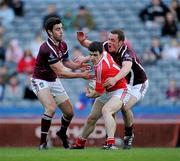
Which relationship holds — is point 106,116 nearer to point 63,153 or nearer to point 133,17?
point 63,153

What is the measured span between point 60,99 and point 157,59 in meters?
9.03

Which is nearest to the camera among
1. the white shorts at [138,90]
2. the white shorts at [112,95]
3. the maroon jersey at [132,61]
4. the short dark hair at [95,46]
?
the short dark hair at [95,46]

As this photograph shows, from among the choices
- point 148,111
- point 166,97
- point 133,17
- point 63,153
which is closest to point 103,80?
point 63,153

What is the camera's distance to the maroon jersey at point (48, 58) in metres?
17.3

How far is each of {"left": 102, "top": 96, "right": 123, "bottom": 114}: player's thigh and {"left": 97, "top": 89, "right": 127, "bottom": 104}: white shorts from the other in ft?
0.33

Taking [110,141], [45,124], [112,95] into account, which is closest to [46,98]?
[45,124]

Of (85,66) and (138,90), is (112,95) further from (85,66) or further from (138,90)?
(138,90)

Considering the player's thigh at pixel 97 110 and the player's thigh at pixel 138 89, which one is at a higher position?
the player's thigh at pixel 138 89

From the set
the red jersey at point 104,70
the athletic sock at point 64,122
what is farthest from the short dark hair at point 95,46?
the athletic sock at point 64,122

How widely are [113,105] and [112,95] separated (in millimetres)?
399

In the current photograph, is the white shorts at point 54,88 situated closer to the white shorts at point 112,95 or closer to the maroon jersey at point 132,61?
the white shorts at point 112,95

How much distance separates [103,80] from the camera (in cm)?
1700

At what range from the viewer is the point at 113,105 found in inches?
664

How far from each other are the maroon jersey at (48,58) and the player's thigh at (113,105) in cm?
128
